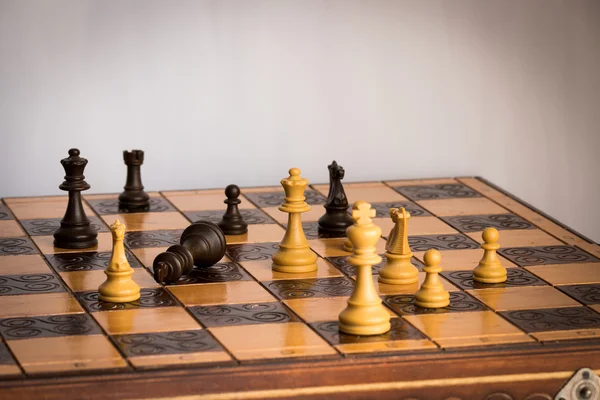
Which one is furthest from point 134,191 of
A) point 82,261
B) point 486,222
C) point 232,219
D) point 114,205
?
point 486,222

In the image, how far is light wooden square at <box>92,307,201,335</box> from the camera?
280 cm

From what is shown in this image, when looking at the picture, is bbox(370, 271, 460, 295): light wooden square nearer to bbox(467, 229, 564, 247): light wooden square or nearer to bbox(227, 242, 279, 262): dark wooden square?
bbox(227, 242, 279, 262): dark wooden square

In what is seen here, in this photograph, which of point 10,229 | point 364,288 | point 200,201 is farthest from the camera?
point 200,201

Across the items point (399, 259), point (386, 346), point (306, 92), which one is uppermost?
point (306, 92)

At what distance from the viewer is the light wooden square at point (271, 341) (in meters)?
2.64

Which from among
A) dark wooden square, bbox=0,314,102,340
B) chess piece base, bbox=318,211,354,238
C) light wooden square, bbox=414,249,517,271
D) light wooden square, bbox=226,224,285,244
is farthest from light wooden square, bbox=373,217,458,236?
dark wooden square, bbox=0,314,102,340

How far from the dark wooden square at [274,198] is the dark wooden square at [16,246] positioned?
0.91 meters

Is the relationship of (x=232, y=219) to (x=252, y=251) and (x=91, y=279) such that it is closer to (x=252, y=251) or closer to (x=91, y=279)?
(x=252, y=251)

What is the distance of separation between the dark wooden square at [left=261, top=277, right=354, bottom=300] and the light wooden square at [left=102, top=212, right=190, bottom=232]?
2.45ft

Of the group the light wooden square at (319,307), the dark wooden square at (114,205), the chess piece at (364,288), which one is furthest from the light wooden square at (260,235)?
the chess piece at (364,288)

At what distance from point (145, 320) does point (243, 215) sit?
1231 mm

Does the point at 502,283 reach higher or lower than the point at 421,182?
lower

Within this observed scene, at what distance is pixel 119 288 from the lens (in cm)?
301

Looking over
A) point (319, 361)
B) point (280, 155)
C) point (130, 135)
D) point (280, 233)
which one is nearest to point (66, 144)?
point (130, 135)
